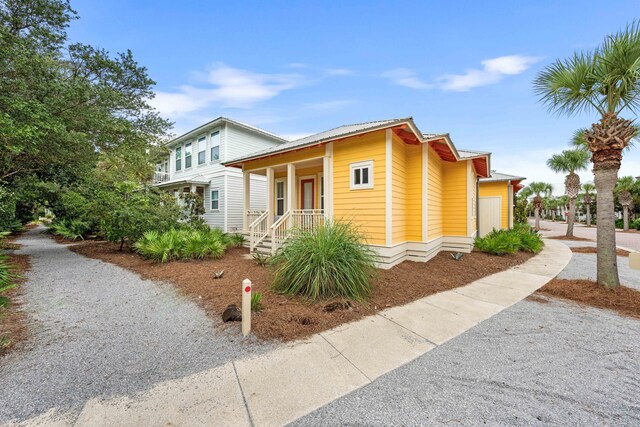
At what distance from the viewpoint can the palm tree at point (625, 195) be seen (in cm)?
2636

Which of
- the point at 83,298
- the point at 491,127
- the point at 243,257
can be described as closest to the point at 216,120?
the point at 243,257

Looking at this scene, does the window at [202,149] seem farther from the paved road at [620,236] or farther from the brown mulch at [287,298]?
the paved road at [620,236]

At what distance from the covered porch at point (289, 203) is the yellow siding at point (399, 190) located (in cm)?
Answer: 197

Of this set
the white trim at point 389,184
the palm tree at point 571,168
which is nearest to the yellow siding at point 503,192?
the palm tree at point 571,168

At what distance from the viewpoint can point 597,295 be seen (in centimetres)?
492

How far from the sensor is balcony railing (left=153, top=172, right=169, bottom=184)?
19.9 metres

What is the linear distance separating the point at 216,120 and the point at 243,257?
29.5ft

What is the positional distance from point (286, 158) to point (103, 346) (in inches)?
290

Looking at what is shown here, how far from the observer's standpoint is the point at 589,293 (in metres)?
5.05

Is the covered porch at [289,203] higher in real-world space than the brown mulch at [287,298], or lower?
higher

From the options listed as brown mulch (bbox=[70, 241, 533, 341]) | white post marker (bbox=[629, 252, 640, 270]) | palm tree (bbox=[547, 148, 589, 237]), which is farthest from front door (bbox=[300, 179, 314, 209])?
palm tree (bbox=[547, 148, 589, 237])

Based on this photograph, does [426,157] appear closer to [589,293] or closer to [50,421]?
[589,293]

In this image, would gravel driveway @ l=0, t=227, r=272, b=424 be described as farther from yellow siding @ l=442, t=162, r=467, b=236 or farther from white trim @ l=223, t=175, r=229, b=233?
white trim @ l=223, t=175, r=229, b=233

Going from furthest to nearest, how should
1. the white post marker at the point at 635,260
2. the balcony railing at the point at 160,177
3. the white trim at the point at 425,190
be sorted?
the balcony railing at the point at 160,177, the white trim at the point at 425,190, the white post marker at the point at 635,260
